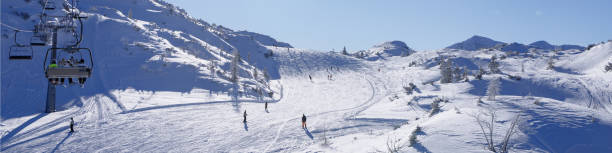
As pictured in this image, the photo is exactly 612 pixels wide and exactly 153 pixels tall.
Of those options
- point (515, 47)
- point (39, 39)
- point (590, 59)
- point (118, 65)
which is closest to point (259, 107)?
point (118, 65)

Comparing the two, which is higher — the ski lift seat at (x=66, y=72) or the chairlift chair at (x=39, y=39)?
the chairlift chair at (x=39, y=39)

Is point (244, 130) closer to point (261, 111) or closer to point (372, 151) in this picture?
point (261, 111)

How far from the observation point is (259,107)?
119 feet

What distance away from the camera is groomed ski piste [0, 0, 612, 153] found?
49.7 ft

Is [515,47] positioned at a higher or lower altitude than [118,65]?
higher

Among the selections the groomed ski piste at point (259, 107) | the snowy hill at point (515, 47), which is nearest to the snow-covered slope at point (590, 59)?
the groomed ski piste at point (259, 107)

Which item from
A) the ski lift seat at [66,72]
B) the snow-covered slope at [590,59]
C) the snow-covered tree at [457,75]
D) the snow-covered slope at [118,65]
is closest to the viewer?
the ski lift seat at [66,72]

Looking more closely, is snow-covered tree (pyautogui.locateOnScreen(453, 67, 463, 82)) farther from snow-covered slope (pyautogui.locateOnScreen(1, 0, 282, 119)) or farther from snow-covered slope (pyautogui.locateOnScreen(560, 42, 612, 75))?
snow-covered slope (pyautogui.locateOnScreen(1, 0, 282, 119))

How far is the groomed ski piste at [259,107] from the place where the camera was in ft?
49.7


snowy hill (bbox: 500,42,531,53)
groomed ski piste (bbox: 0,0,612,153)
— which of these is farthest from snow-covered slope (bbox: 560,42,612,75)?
snowy hill (bbox: 500,42,531,53)

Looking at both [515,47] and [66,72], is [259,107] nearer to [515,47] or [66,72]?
[66,72]

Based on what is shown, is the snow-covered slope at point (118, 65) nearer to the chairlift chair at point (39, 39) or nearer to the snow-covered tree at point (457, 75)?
the chairlift chair at point (39, 39)

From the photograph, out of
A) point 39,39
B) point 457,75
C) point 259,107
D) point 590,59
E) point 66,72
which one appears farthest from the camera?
point 590,59

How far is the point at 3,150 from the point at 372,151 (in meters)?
19.9
